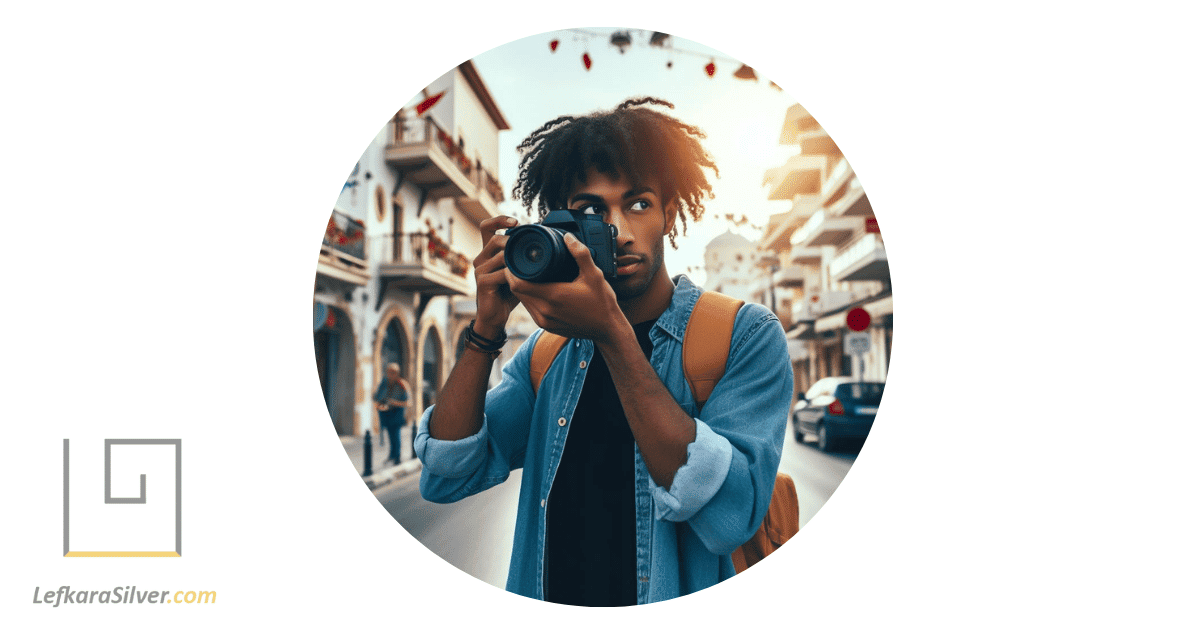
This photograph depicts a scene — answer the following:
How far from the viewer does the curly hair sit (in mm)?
2619

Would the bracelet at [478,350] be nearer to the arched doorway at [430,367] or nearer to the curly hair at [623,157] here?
the arched doorway at [430,367]

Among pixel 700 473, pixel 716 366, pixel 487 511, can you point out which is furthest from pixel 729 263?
pixel 487 511

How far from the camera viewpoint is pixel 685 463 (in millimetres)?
2434

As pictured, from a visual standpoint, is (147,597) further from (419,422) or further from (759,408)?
(759,408)

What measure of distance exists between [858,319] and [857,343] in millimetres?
82

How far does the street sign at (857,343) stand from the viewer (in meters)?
2.73

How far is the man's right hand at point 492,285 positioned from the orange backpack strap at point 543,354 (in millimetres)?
156

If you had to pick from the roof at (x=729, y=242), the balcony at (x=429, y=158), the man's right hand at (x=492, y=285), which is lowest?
the man's right hand at (x=492, y=285)

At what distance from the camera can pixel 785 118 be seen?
9.16ft

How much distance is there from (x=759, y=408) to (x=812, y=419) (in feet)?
0.62

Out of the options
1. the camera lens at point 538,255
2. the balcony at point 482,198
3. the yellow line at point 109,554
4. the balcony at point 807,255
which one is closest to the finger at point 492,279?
the camera lens at point 538,255

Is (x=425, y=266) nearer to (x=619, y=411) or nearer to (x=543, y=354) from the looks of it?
(x=543, y=354)

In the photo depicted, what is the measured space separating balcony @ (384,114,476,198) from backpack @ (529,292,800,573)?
626 millimetres

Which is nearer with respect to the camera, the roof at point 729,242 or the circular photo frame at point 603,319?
the circular photo frame at point 603,319
